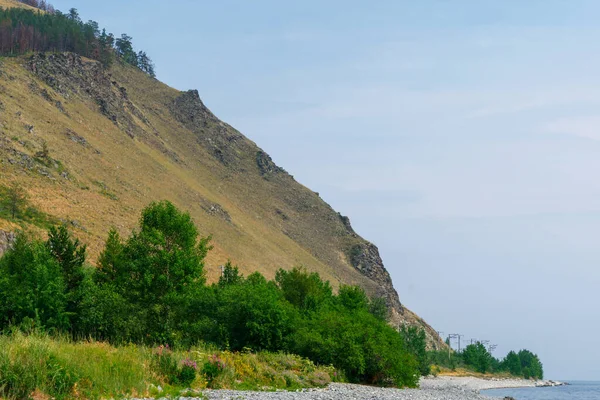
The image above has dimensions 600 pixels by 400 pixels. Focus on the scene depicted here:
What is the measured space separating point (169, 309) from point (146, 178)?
300ft

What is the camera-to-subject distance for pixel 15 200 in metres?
89.0

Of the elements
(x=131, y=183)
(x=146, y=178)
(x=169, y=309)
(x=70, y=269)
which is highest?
(x=146, y=178)

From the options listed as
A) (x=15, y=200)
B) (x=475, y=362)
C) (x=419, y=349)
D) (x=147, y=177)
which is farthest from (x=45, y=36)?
(x=475, y=362)

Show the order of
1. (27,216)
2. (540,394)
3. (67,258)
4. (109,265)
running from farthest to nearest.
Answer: (540,394) → (27,216) → (109,265) → (67,258)

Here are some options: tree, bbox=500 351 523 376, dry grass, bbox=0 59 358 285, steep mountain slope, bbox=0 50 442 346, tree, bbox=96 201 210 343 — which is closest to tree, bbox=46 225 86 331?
tree, bbox=96 201 210 343

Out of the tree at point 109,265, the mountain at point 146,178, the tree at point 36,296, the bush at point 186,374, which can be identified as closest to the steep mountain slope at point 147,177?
the mountain at point 146,178

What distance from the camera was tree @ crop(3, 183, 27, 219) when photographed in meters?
87.1

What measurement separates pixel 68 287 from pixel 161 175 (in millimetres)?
95444

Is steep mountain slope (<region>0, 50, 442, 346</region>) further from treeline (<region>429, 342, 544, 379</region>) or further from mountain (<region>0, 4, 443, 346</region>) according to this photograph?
treeline (<region>429, 342, 544, 379</region>)

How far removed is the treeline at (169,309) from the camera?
4575cm

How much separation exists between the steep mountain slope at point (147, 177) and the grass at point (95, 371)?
5838cm

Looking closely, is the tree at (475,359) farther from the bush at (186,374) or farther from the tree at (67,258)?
the bush at (186,374)

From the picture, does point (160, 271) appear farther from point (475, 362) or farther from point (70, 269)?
point (475, 362)

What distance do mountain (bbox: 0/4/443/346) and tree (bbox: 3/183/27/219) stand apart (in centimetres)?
153
